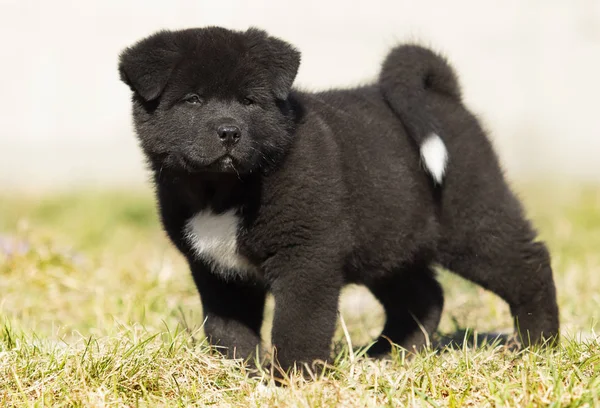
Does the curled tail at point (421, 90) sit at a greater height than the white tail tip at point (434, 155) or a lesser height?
greater

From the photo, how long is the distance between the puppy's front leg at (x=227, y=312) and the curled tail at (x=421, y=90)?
1133 mm

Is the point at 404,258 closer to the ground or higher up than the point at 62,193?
higher up

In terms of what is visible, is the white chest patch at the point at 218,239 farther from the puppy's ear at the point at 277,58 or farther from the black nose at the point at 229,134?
the puppy's ear at the point at 277,58

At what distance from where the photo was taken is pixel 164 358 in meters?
3.59

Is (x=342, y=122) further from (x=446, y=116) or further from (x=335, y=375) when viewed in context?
(x=335, y=375)

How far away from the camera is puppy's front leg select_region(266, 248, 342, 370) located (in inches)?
146

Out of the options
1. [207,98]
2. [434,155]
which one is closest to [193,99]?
[207,98]

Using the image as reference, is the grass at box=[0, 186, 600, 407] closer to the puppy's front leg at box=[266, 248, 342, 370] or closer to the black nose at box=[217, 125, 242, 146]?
the puppy's front leg at box=[266, 248, 342, 370]

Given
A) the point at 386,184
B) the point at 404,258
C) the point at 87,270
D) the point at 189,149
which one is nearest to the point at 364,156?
the point at 386,184

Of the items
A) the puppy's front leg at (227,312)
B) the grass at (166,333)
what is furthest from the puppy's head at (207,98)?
the grass at (166,333)

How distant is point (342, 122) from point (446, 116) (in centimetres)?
71

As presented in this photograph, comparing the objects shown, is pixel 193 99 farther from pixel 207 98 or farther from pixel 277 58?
pixel 277 58

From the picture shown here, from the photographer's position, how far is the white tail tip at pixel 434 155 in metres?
4.34

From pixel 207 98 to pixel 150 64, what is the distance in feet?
0.96
